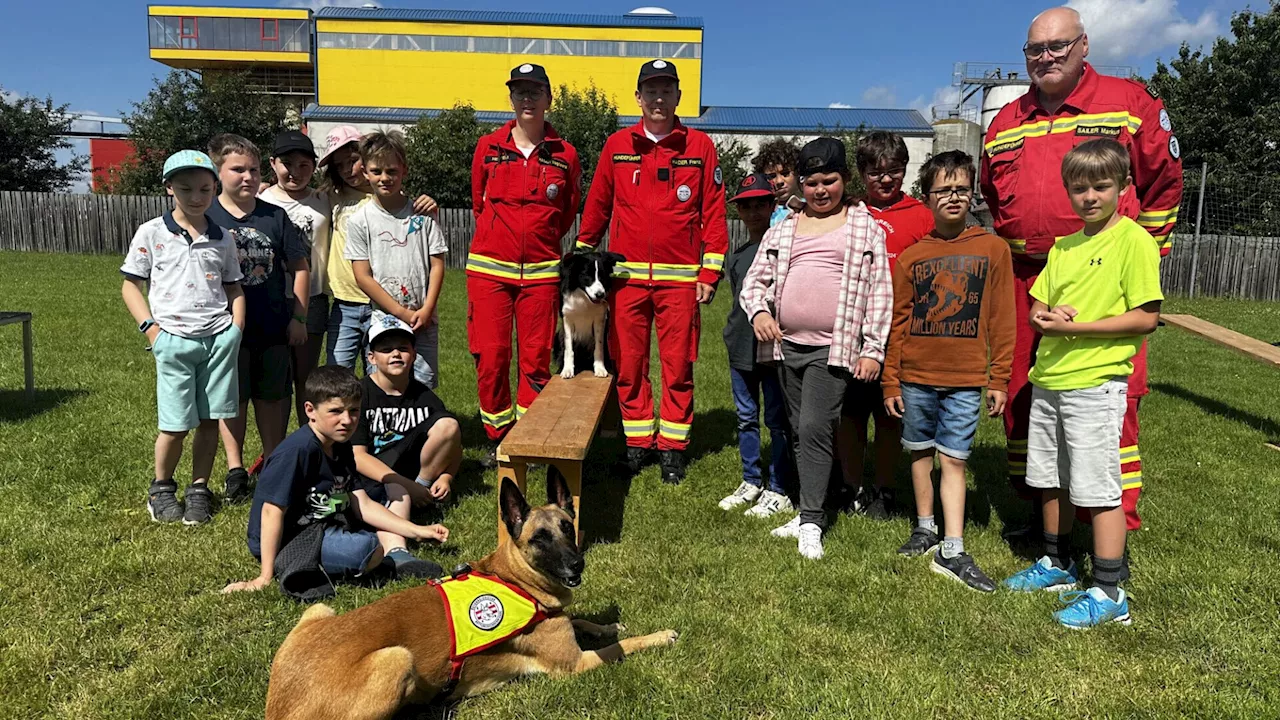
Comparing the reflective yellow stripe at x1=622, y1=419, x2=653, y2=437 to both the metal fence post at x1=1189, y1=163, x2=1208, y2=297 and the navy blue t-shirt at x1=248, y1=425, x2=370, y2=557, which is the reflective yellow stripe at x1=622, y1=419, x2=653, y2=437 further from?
the metal fence post at x1=1189, y1=163, x2=1208, y2=297

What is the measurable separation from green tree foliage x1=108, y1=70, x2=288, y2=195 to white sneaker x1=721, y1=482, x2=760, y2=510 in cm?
3107

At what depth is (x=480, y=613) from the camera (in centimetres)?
271

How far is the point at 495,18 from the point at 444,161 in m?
20.3

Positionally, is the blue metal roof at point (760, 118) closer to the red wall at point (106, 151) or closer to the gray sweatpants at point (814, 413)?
the red wall at point (106, 151)

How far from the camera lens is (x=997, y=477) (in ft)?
18.7

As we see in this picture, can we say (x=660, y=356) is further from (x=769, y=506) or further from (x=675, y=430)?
(x=769, y=506)

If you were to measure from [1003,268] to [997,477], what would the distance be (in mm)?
2515

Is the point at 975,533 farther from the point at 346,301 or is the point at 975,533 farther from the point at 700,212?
the point at 346,301

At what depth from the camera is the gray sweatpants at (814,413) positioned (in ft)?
13.6

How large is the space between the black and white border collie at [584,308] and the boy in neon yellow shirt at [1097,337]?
9.89ft

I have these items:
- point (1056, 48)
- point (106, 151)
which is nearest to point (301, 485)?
point (1056, 48)

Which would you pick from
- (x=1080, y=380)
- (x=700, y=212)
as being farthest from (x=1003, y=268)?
(x=700, y=212)

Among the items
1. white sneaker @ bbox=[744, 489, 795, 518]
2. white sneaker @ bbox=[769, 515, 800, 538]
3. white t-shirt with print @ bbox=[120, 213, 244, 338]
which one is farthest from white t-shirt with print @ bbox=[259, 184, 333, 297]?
white sneaker @ bbox=[769, 515, 800, 538]

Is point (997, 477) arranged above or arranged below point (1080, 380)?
below
